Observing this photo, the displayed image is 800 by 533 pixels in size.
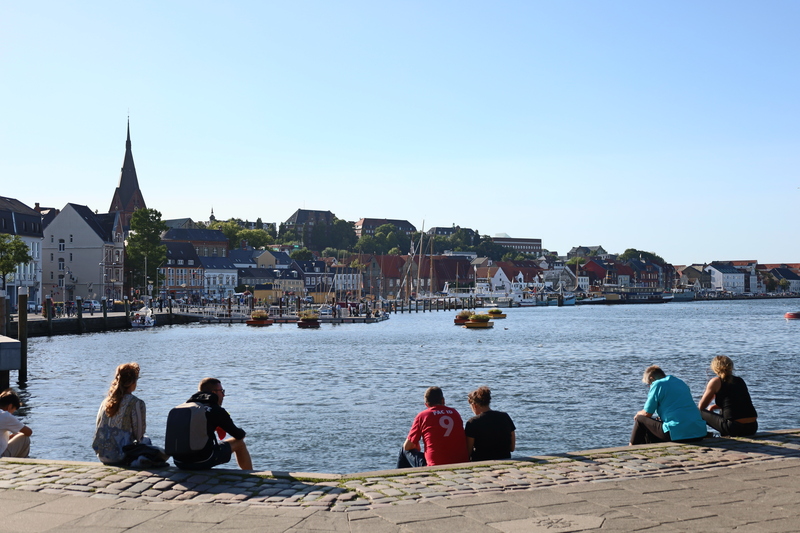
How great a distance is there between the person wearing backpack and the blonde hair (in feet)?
2.25

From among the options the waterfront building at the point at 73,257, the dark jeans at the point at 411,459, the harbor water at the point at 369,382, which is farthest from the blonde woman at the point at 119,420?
the waterfront building at the point at 73,257

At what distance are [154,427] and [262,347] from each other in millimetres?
41496

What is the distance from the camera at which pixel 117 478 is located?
1101cm

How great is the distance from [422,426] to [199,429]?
3163mm

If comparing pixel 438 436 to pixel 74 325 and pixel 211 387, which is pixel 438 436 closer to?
pixel 211 387

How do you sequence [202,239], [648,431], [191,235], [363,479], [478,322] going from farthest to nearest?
1. [191,235]
2. [202,239]
3. [478,322]
4. [648,431]
5. [363,479]

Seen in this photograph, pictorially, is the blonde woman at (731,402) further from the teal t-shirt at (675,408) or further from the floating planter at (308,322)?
the floating planter at (308,322)

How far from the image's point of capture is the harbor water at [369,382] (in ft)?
75.5

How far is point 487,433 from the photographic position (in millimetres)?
12445

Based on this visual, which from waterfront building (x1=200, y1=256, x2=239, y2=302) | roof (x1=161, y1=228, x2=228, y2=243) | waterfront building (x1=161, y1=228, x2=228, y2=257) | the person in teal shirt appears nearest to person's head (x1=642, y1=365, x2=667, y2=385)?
the person in teal shirt

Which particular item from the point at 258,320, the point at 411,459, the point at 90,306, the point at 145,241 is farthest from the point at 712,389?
the point at 145,241

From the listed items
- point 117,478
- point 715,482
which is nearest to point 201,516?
point 117,478

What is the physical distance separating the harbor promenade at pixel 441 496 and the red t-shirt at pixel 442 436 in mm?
656

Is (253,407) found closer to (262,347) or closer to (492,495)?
(492,495)
